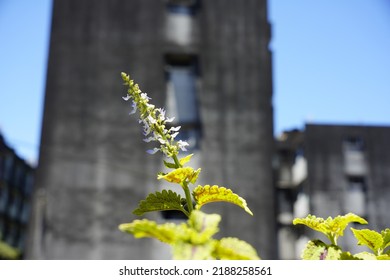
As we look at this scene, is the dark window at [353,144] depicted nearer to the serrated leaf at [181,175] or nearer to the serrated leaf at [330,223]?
the serrated leaf at [330,223]

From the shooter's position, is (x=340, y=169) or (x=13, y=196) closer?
(x=340, y=169)

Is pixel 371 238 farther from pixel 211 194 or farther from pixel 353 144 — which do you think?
pixel 353 144

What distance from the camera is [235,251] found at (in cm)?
83

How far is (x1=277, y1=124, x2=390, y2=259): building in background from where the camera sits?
27844 mm

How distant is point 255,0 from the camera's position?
19.3m

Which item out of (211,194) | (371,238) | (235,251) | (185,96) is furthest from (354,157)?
(235,251)

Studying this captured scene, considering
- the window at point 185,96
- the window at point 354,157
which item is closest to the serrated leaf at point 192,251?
the window at point 185,96

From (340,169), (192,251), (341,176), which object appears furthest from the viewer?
(340,169)

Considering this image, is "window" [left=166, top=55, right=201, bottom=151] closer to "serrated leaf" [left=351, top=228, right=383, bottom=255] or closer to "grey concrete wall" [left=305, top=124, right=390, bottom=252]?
"grey concrete wall" [left=305, top=124, right=390, bottom=252]

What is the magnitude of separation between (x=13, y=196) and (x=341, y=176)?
94.3 ft

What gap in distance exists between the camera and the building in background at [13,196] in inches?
1654

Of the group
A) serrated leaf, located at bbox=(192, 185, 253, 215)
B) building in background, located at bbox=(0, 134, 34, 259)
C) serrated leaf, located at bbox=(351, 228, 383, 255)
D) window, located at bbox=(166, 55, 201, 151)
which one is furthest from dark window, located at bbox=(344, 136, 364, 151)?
serrated leaf, located at bbox=(192, 185, 253, 215)

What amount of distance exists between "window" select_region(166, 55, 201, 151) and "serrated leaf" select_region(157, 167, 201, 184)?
16331 millimetres
